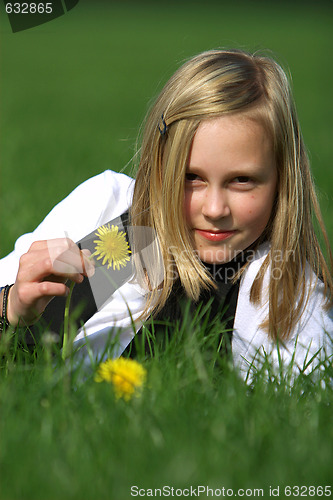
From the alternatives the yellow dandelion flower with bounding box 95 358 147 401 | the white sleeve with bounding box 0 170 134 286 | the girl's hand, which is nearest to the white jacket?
the white sleeve with bounding box 0 170 134 286

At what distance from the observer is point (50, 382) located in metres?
1.50

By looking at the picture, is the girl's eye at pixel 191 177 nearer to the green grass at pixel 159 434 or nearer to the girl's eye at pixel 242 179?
the girl's eye at pixel 242 179

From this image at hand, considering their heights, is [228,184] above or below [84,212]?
above

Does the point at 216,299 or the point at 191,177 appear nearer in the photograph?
the point at 191,177

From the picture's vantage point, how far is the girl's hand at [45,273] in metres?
1.77

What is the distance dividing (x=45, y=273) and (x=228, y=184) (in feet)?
2.13

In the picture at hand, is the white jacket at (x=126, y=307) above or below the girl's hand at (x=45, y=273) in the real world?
below

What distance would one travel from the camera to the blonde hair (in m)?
2.15

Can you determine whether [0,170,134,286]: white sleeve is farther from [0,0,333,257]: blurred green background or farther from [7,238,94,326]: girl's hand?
[7,238,94,326]: girl's hand

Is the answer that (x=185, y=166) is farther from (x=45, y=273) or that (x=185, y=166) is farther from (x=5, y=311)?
(x=5, y=311)

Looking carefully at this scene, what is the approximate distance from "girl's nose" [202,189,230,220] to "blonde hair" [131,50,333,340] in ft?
0.33

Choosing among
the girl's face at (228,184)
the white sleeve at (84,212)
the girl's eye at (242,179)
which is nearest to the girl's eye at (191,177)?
the girl's face at (228,184)

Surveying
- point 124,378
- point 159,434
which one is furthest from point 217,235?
point 159,434

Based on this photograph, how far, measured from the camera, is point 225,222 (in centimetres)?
217
